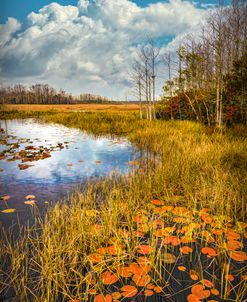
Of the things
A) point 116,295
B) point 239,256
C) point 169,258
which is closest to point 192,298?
point 169,258

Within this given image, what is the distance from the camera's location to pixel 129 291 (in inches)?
80.5

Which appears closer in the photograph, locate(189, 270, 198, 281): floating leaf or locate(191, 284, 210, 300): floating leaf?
locate(191, 284, 210, 300): floating leaf

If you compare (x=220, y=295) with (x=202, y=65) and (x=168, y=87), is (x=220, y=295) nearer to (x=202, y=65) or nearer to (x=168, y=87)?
(x=202, y=65)

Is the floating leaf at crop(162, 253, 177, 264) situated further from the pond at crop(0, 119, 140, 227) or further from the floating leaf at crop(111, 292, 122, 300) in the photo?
the pond at crop(0, 119, 140, 227)

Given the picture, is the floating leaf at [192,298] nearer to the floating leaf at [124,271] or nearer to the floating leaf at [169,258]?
the floating leaf at [169,258]

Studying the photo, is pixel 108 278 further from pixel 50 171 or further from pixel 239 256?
pixel 50 171

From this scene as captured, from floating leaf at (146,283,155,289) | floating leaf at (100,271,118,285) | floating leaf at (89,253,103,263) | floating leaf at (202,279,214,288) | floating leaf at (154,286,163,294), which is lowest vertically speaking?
floating leaf at (154,286,163,294)

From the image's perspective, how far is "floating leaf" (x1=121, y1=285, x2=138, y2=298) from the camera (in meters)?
2.00

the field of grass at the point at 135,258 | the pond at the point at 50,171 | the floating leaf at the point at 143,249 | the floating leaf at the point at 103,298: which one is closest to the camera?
the floating leaf at the point at 103,298

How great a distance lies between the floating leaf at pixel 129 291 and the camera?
2.00 metres

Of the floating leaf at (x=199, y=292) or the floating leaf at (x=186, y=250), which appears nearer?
the floating leaf at (x=199, y=292)

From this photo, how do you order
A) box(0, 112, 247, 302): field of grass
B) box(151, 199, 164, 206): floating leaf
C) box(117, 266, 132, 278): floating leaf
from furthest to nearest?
box(151, 199, 164, 206): floating leaf → box(117, 266, 132, 278): floating leaf → box(0, 112, 247, 302): field of grass

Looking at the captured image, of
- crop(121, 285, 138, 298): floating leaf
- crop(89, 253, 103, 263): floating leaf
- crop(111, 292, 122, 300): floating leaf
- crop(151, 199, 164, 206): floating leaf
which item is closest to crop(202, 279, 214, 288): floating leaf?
crop(121, 285, 138, 298): floating leaf

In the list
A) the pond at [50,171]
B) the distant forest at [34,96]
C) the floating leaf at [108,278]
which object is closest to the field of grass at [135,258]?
the floating leaf at [108,278]
